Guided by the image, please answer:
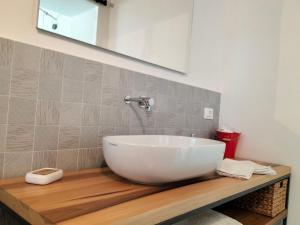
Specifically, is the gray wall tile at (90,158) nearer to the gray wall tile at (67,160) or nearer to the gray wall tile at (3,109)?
the gray wall tile at (67,160)

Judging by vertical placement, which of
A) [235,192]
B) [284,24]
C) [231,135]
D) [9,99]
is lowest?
[235,192]

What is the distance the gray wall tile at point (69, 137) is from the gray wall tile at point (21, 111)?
0.12 metres

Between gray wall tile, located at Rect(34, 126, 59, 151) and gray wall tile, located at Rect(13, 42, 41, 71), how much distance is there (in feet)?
0.67

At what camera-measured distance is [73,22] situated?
949 millimetres

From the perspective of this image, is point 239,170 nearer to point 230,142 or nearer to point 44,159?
point 230,142

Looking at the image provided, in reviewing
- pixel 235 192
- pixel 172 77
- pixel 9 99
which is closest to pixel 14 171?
pixel 9 99

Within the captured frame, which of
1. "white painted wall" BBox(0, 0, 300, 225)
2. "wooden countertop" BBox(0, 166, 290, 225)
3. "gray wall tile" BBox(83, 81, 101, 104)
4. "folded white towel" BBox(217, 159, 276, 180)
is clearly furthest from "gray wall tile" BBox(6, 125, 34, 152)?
"folded white towel" BBox(217, 159, 276, 180)

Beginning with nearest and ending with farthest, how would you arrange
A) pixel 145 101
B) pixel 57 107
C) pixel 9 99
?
1. pixel 9 99
2. pixel 57 107
3. pixel 145 101

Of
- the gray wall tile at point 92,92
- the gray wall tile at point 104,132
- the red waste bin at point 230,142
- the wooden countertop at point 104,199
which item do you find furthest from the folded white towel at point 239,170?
the gray wall tile at point 92,92

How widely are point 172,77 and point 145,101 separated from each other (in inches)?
15.3

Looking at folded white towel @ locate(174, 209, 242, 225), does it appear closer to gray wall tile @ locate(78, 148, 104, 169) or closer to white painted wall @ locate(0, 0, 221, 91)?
gray wall tile @ locate(78, 148, 104, 169)

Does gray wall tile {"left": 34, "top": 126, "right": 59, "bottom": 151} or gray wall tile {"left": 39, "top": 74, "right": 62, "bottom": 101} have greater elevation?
gray wall tile {"left": 39, "top": 74, "right": 62, "bottom": 101}

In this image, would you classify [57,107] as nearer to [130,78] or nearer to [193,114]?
[130,78]

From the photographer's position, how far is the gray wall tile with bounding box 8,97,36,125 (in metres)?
0.77
